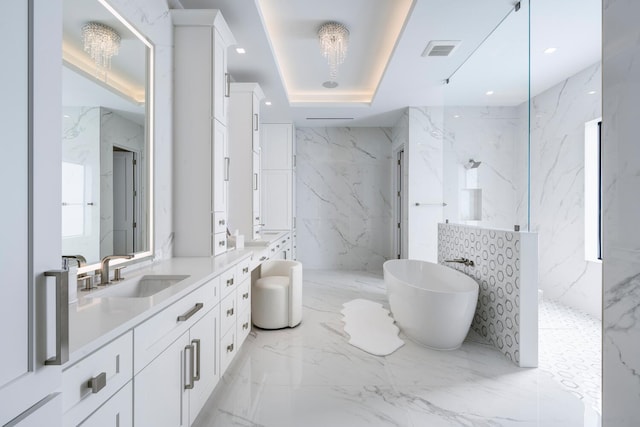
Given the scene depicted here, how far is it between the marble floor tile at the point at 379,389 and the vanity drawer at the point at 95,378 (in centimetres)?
95

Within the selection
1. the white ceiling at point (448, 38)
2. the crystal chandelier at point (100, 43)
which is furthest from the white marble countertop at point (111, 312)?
the white ceiling at point (448, 38)

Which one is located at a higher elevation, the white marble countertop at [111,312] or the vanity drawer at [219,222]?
the vanity drawer at [219,222]

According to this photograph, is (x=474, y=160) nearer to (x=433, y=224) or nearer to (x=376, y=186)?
(x=433, y=224)

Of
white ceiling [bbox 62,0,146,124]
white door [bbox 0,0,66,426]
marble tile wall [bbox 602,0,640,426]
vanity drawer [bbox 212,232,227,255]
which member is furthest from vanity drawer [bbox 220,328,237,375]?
marble tile wall [bbox 602,0,640,426]

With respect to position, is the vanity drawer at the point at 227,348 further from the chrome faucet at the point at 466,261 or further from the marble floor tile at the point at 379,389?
the chrome faucet at the point at 466,261

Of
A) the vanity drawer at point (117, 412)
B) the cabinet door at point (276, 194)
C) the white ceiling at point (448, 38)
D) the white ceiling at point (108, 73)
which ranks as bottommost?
the vanity drawer at point (117, 412)

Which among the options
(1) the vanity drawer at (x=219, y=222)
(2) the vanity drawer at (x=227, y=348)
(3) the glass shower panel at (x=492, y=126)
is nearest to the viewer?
(2) the vanity drawer at (x=227, y=348)

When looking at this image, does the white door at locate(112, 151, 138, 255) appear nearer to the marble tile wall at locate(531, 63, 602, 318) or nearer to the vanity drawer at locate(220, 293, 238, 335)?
the vanity drawer at locate(220, 293, 238, 335)

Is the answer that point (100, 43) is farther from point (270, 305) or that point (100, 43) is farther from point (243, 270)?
point (270, 305)

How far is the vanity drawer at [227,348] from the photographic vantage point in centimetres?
179

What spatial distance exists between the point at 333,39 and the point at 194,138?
5.86 feet

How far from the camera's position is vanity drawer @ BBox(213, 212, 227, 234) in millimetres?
2266

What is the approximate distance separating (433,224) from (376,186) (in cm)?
149

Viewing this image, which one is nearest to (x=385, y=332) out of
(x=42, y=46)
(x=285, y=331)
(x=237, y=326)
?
(x=285, y=331)
